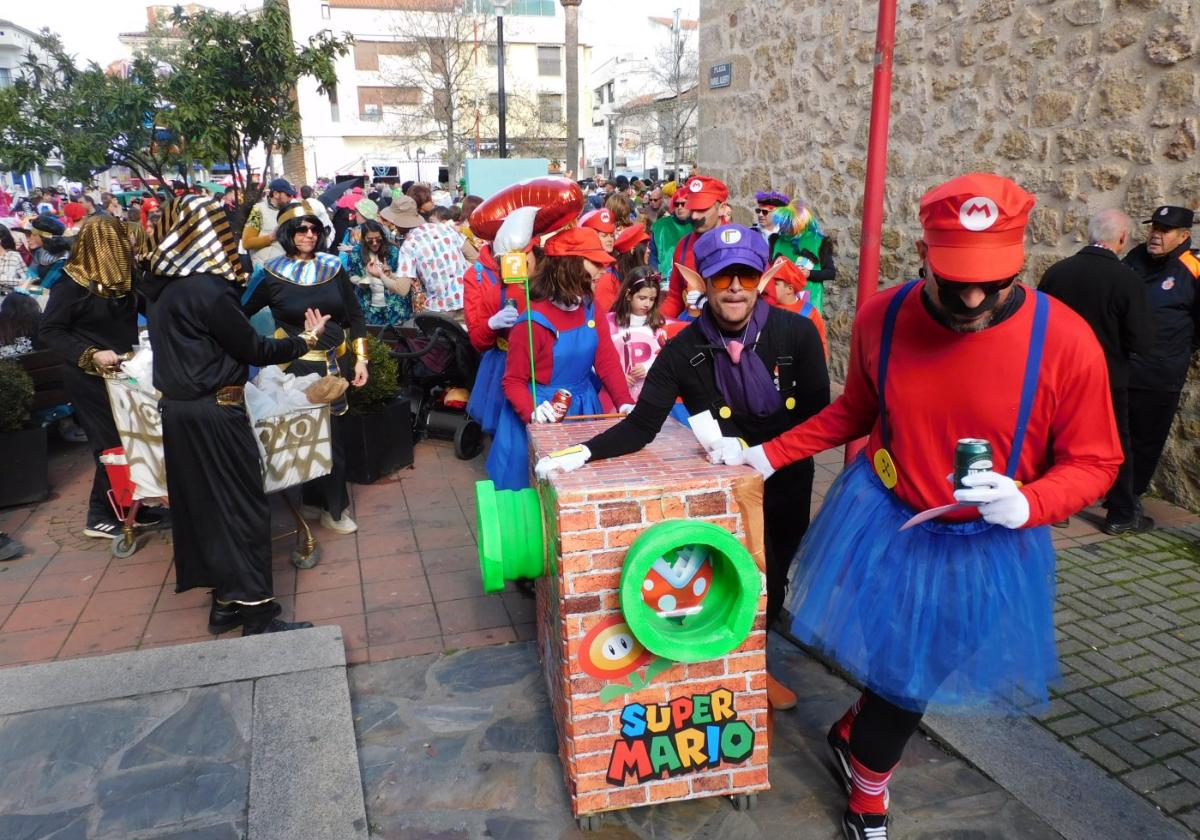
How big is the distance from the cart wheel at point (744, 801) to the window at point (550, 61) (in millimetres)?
58656

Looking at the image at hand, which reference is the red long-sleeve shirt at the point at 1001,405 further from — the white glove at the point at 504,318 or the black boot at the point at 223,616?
the black boot at the point at 223,616

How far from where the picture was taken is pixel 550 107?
169ft

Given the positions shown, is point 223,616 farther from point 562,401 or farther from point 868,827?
point 868,827

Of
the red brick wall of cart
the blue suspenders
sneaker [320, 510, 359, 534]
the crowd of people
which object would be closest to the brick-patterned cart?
the red brick wall of cart

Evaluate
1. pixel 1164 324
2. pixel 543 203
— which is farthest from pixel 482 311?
pixel 1164 324

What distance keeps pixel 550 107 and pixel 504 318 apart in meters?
50.6

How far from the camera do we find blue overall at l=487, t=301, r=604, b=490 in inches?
161

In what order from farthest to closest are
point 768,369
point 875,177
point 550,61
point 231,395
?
1. point 550,61
2. point 231,395
3. point 875,177
4. point 768,369

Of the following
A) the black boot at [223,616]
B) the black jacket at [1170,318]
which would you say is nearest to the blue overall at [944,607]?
the black boot at [223,616]

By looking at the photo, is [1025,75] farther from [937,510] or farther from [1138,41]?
[937,510]

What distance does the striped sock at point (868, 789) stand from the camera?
8.48 feet

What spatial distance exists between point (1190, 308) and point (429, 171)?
44119mm

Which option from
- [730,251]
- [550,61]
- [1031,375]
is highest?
[550,61]

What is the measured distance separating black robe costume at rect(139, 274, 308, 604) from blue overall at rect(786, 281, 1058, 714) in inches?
110
